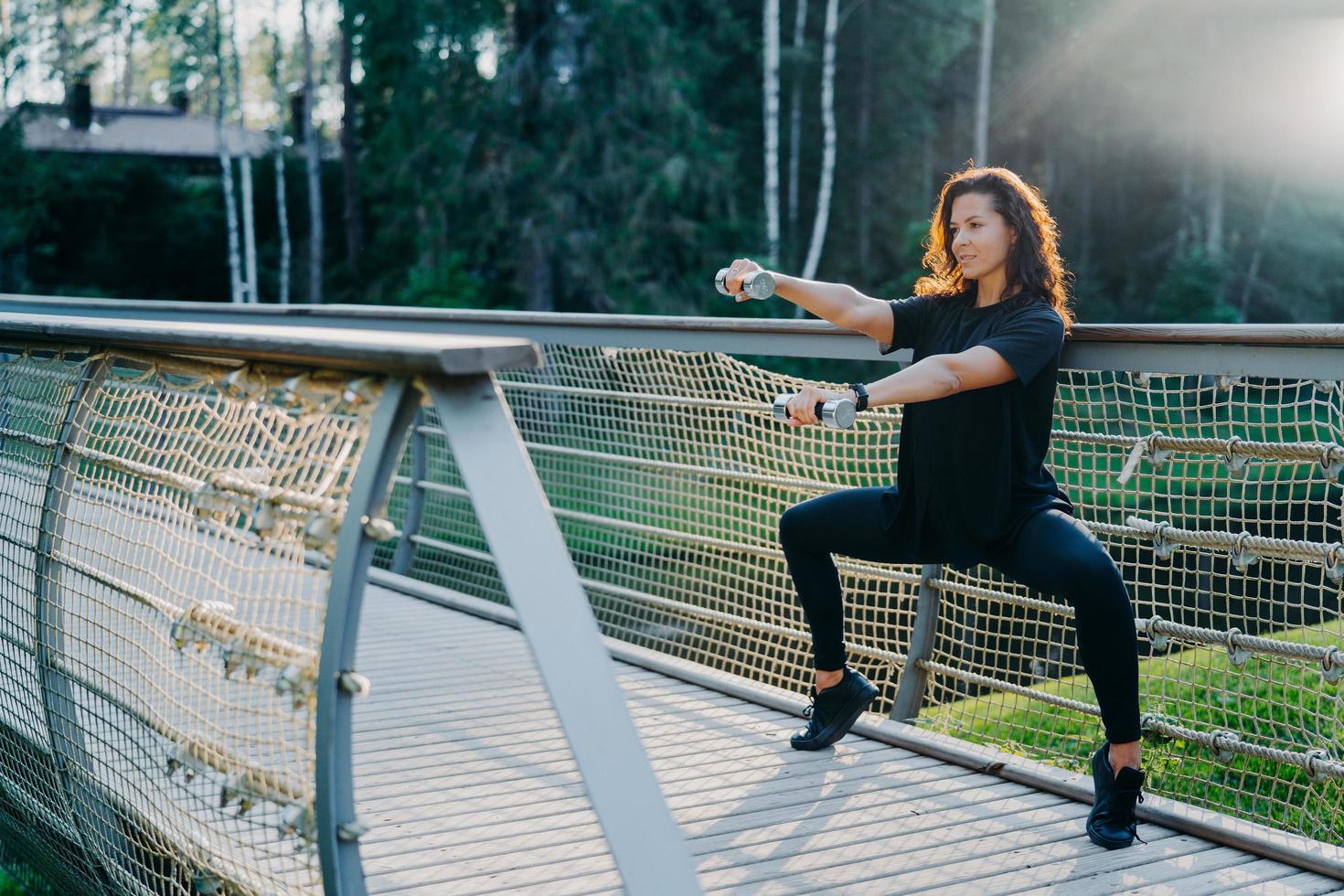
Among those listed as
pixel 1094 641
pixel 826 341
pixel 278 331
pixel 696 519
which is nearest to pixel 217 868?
pixel 278 331

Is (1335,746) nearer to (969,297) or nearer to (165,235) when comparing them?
(969,297)

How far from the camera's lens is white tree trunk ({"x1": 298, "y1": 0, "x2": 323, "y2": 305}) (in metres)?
32.9

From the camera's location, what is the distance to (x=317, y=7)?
1385 inches

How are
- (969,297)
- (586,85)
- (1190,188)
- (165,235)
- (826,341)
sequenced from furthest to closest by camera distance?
(1190,188) < (165,235) < (586,85) < (826,341) < (969,297)

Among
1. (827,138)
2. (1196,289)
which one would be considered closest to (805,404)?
(827,138)

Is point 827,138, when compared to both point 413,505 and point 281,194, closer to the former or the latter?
point 281,194

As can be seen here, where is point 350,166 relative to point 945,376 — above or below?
above

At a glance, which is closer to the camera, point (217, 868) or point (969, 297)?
point (217, 868)

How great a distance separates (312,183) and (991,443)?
3196cm

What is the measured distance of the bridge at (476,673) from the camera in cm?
201

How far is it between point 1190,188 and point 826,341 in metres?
34.9

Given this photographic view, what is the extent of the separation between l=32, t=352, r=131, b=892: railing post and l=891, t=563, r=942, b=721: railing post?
2262 millimetres

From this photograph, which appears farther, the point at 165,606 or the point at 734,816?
the point at 734,816

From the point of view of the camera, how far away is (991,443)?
345 centimetres
